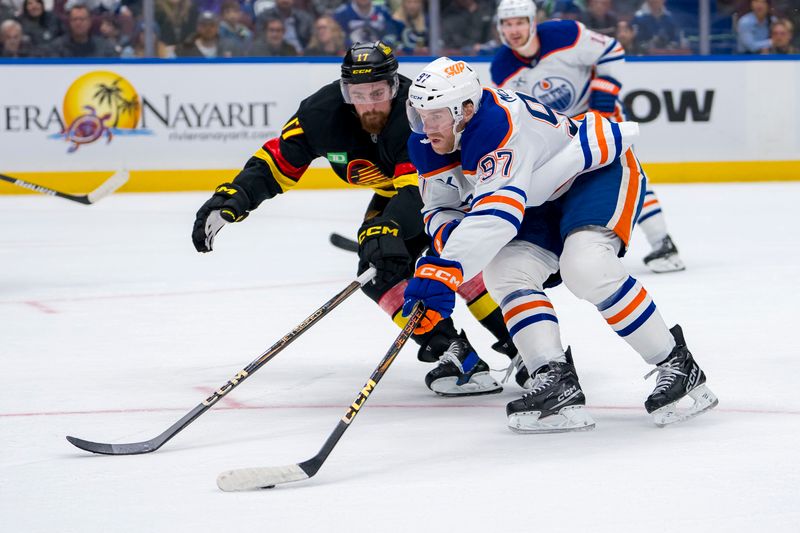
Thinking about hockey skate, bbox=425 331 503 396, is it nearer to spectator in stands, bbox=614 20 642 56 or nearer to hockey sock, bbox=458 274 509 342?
hockey sock, bbox=458 274 509 342

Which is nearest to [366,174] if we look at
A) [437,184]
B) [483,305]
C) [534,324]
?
[483,305]

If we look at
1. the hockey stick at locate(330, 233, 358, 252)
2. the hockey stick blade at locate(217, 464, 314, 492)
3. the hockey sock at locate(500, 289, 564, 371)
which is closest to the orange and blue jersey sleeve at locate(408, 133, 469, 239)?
the hockey sock at locate(500, 289, 564, 371)

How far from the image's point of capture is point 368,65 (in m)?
3.29

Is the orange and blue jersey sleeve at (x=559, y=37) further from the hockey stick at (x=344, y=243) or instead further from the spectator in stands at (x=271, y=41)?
the spectator in stands at (x=271, y=41)

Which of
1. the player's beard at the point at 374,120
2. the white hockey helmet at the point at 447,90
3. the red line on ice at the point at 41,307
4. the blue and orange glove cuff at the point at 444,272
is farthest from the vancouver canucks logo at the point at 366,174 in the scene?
the red line on ice at the point at 41,307

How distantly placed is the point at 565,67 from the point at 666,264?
949 millimetres

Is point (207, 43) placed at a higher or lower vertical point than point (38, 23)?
lower

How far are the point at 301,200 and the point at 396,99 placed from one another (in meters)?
5.25

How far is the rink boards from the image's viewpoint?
8797mm

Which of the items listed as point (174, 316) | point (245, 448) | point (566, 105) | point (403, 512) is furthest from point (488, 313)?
point (566, 105)

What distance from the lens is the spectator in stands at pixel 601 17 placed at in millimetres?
9094

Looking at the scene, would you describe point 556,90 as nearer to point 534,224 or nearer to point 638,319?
point 534,224

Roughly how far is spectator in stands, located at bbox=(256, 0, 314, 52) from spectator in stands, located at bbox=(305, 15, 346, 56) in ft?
0.14

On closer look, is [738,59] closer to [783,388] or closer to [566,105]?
[566,105]
